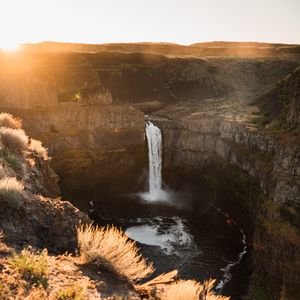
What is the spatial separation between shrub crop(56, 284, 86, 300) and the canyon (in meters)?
22.1

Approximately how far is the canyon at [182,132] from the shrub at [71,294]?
2210 cm

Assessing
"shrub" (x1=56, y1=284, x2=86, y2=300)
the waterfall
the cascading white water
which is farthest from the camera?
the cascading white water

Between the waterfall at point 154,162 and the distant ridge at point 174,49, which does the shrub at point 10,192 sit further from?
the distant ridge at point 174,49

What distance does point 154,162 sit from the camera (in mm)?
47438

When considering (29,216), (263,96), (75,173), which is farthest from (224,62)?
(29,216)

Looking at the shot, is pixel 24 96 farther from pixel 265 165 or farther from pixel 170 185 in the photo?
pixel 265 165

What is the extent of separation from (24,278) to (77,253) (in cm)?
212

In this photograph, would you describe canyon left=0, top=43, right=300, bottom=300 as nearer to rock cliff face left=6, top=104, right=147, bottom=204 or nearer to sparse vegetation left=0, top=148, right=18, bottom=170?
rock cliff face left=6, top=104, right=147, bottom=204

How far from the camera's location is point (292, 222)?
88.7 feet

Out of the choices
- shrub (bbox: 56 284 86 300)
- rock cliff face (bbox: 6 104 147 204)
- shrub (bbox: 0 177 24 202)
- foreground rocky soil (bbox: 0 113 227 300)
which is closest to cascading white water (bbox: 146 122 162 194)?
rock cliff face (bbox: 6 104 147 204)

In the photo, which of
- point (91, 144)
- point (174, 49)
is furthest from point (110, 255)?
point (174, 49)

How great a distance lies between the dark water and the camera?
28.6 m

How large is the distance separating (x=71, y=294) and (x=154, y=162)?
40.9m

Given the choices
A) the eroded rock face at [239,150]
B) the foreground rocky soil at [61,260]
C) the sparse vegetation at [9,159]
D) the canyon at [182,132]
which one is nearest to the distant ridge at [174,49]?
the canyon at [182,132]
